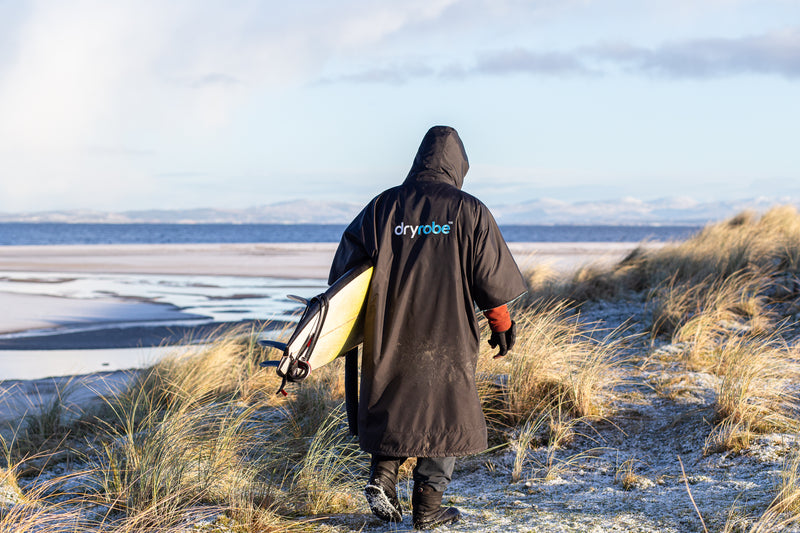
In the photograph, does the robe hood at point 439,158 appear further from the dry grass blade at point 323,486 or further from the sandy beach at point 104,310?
the sandy beach at point 104,310

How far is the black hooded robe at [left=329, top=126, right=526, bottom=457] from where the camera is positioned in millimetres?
3457

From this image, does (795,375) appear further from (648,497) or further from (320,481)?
(320,481)

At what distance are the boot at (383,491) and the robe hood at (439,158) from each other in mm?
1546

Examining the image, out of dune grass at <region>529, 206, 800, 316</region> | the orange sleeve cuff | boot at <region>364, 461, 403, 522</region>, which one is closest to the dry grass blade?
boot at <region>364, 461, 403, 522</region>

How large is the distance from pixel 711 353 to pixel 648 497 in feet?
9.66

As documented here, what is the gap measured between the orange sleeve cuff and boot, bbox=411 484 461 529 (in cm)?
91

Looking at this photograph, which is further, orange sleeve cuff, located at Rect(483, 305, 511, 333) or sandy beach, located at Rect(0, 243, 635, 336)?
sandy beach, located at Rect(0, 243, 635, 336)

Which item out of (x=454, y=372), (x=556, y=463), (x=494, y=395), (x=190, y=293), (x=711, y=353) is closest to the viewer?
(x=454, y=372)

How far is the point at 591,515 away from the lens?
3621 millimetres

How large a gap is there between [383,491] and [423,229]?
4.60ft

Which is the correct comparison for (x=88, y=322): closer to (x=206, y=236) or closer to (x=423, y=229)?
(x=423, y=229)

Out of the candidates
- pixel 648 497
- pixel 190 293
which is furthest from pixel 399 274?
pixel 190 293

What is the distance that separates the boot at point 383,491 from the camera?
3592 millimetres

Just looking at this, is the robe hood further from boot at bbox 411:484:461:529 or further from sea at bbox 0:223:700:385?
sea at bbox 0:223:700:385
